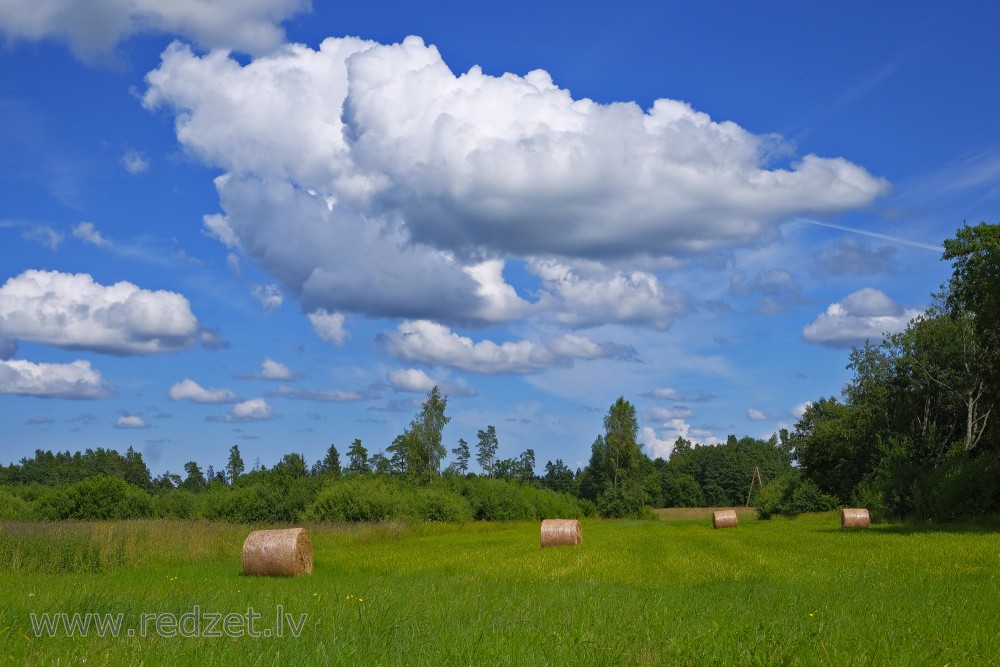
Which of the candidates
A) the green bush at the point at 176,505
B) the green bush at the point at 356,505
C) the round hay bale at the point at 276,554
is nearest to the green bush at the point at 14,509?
the green bush at the point at 176,505

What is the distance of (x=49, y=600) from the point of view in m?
9.76

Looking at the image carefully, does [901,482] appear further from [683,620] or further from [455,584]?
[683,620]

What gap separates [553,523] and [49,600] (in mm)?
23091

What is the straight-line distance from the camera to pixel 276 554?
21.0 meters

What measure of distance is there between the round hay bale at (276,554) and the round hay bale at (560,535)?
11.5 m

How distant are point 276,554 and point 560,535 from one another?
1274 cm

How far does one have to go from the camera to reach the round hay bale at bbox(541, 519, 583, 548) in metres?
30.3

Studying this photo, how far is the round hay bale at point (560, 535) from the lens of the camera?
30.3m

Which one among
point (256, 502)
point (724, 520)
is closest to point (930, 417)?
point (724, 520)

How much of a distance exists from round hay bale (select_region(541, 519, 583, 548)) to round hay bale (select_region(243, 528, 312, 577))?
1150 cm

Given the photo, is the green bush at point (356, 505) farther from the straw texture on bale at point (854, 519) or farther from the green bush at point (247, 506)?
the straw texture on bale at point (854, 519)

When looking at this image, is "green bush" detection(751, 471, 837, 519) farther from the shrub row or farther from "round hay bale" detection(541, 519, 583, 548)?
"round hay bale" detection(541, 519, 583, 548)

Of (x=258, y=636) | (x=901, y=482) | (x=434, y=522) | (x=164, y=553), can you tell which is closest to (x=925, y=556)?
(x=258, y=636)

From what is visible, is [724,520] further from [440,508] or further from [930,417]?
[930,417]
